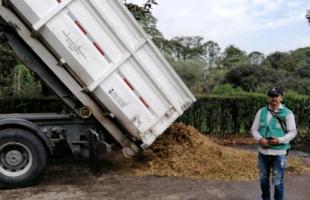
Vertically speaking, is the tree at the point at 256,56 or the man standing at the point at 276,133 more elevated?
the tree at the point at 256,56

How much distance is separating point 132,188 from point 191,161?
1.39 meters

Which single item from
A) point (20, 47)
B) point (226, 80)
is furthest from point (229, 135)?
point (226, 80)

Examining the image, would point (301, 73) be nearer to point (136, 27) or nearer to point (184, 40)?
point (184, 40)

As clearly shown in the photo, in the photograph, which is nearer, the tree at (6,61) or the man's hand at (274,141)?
the man's hand at (274,141)

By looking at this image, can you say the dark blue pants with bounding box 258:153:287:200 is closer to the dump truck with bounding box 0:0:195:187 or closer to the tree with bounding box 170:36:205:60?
the dump truck with bounding box 0:0:195:187

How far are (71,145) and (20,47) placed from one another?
1680mm

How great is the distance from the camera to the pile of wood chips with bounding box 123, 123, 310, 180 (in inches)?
275

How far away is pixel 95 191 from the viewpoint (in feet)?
19.8

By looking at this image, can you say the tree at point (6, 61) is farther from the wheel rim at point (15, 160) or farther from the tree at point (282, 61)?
the tree at point (282, 61)

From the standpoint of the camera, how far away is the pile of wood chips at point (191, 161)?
6.99 meters

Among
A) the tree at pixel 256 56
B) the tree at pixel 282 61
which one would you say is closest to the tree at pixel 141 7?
the tree at pixel 282 61

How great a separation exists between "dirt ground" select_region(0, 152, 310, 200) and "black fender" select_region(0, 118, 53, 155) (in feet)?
2.15

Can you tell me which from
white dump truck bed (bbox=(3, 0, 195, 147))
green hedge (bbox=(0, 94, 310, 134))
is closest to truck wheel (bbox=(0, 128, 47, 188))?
white dump truck bed (bbox=(3, 0, 195, 147))

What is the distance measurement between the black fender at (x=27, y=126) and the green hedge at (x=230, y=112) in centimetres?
536
